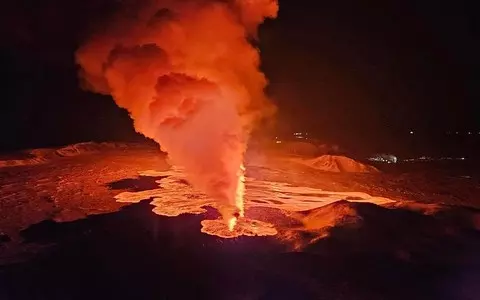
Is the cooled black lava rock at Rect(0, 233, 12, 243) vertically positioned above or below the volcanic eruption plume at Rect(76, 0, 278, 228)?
below

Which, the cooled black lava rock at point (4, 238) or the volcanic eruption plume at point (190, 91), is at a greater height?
the volcanic eruption plume at point (190, 91)

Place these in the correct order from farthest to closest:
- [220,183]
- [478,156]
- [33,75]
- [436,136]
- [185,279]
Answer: [436,136] < [33,75] < [478,156] < [220,183] < [185,279]

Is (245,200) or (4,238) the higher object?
(245,200)

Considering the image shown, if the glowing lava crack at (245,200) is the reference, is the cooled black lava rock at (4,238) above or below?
below

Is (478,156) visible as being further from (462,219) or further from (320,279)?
(320,279)

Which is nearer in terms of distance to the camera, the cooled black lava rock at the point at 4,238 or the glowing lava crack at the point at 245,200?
the cooled black lava rock at the point at 4,238

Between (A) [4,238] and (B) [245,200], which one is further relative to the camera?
(B) [245,200]

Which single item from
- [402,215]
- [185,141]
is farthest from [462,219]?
[185,141]

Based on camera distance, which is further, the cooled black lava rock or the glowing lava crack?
the glowing lava crack
